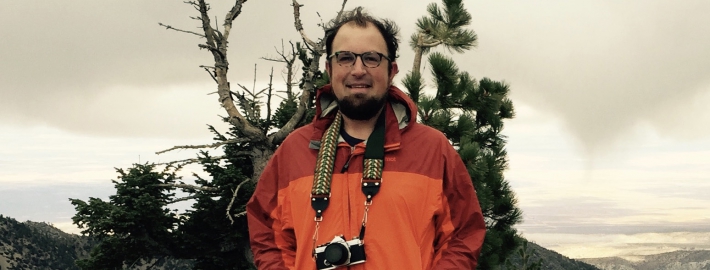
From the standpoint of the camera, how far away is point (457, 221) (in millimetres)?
4023

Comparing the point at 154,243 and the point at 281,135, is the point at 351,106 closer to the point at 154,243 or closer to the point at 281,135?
the point at 281,135

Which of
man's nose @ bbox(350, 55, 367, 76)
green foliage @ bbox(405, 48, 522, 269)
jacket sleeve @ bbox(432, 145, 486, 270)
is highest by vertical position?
green foliage @ bbox(405, 48, 522, 269)

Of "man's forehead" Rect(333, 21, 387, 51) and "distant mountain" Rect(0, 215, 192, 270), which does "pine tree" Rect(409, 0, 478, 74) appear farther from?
"distant mountain" Rect(0, 215, 192, 270)

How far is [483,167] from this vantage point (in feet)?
59.2

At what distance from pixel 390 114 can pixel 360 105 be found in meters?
0.23

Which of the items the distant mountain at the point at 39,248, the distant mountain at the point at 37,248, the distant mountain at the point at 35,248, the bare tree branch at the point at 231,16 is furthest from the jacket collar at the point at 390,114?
the distant mountain at the point at 35,248

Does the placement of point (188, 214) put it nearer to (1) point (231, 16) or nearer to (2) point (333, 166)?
(1) point (231, 16)

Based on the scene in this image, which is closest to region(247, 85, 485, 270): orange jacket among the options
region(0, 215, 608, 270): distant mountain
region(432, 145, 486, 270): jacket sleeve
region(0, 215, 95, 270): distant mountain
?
region(432, 145, 486, 270): jacket sleeve

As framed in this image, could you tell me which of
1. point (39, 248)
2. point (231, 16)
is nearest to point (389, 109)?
point (231, 16)

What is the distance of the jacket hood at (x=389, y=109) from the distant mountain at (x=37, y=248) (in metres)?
91.7

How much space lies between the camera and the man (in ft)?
12.7

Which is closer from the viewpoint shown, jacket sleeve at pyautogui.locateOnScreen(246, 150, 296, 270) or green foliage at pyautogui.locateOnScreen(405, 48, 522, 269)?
jacket sleeve at pyautogui.locateOnScreen(246, 150, 296, 270)

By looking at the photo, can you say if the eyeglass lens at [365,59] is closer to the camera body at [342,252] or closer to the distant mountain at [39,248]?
the camera body at [342,252]

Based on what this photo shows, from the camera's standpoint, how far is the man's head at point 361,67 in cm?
398
